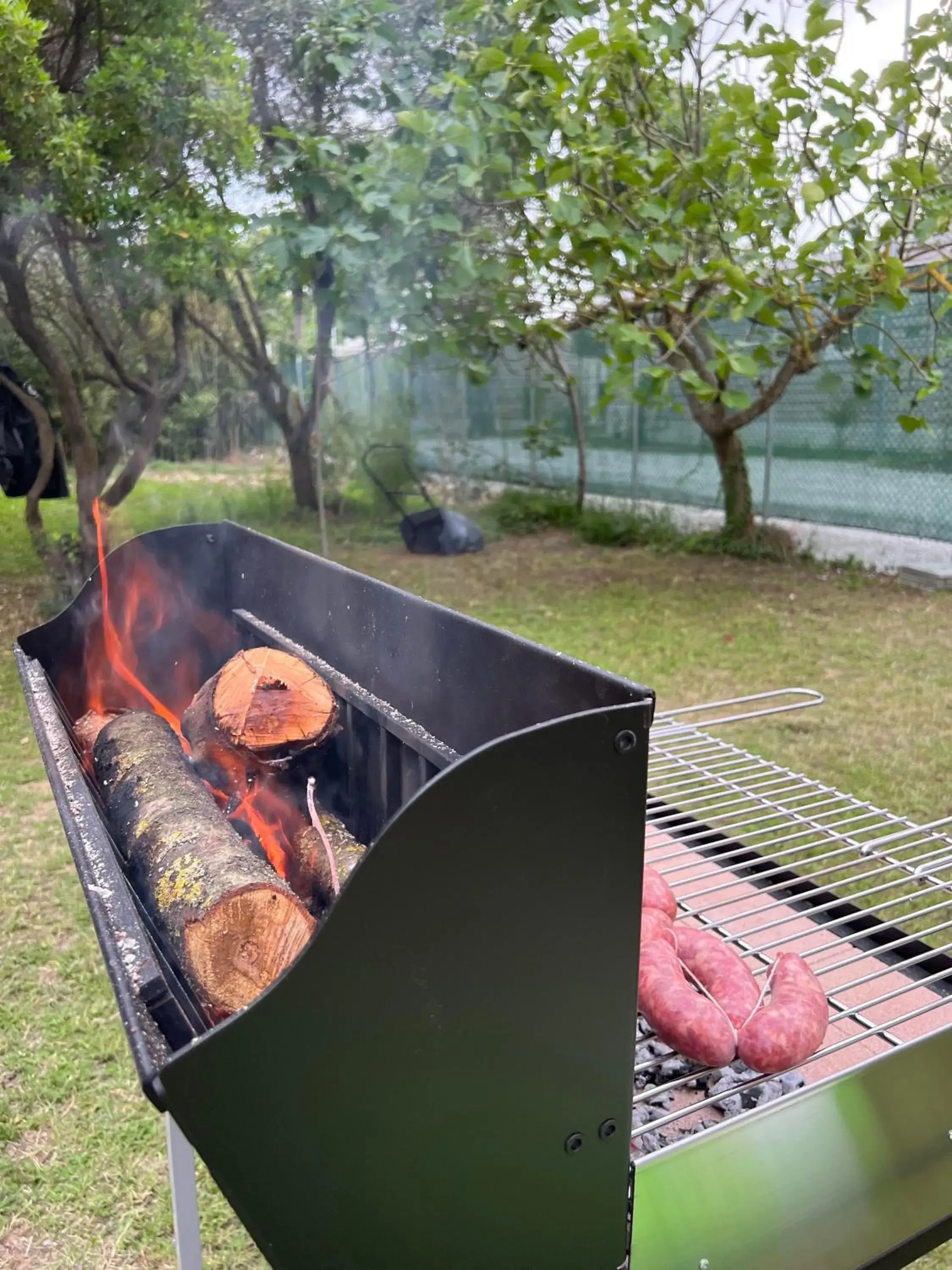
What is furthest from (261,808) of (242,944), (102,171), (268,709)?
(102,171)

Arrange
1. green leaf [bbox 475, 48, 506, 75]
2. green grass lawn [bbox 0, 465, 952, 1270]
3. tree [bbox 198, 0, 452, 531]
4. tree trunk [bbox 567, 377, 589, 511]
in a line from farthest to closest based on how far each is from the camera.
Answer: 1. tree trunk [bbox 567, 377, 589, 511]
2. tree [bbox 198, 0, 452, 531]
3. green leaf [bbox 475, 48, 506, 75]
4. green grass lawn [bbox 0, 465, 952, 1270]

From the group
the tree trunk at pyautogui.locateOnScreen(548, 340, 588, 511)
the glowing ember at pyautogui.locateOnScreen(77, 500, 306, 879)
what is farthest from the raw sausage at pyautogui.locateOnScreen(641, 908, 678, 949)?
the tree trunk at pyautogui.locateOnScreen(548, 340, 588, 511)

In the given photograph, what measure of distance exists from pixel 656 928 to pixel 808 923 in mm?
534

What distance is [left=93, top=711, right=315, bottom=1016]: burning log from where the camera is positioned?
1.18 meters

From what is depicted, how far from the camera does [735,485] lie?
22.0 ft

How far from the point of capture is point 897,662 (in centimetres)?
443

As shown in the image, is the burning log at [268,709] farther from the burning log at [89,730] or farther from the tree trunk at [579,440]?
the tree trunk at [579,440]

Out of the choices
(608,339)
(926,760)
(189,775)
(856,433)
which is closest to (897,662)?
(926,760)

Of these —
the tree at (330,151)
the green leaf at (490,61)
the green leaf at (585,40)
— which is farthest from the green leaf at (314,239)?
the green leaf at (585,40)

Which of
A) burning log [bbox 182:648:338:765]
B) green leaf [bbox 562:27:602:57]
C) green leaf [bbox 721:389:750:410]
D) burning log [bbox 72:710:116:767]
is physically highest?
green leaf [bbox 562:27:602:57]

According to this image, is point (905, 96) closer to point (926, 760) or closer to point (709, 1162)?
point (926, 760)

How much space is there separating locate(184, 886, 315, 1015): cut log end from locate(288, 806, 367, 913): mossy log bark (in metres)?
0.14

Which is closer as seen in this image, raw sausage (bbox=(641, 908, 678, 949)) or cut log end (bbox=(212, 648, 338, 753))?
raw sausage (bbox=(641, 908, 678, 949))

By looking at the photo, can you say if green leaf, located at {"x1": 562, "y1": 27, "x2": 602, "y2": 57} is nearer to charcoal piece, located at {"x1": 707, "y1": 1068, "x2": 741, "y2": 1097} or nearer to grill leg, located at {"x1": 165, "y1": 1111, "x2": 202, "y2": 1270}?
charcoal piece, located at {"x1": 707, "y1": 1068, "x2": 741, "y2": 1097}
